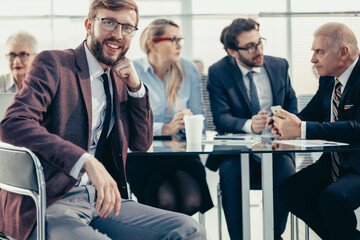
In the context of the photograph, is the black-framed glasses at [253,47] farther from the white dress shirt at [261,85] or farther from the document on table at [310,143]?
the document on table at [310,143]

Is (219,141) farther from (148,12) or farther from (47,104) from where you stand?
(148,12)

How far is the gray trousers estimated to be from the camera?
1.23 meters

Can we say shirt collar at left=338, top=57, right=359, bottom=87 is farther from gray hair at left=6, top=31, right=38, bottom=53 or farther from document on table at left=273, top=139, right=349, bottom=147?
gray hair at left=6, top=31, right=38, bottom=53

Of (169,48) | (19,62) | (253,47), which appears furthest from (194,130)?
(19,62)

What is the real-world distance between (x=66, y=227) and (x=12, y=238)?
214 mm

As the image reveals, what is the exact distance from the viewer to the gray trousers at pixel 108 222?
1229 mm

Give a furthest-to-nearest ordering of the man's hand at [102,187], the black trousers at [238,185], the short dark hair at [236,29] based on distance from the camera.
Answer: the short dark hair at [236,29], the black trousers at [238,185], the man's hand at [102,187]

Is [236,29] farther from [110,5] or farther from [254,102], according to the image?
[110,5]

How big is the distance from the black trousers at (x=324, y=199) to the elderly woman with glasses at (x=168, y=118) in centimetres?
47

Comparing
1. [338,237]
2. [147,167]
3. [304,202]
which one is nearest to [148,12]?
[147,167]

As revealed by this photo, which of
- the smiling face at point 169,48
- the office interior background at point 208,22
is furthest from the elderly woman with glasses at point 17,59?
the smiling face at point 169,48

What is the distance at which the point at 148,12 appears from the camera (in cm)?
421

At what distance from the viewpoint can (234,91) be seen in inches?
106

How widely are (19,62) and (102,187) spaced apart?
7.50ft
